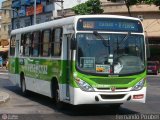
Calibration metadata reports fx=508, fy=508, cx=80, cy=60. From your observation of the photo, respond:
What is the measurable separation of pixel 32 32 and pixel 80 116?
20.1ft

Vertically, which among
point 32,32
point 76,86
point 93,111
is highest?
point 32,32

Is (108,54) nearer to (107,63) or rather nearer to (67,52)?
(107,63)

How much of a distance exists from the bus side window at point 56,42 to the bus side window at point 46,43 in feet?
1.82

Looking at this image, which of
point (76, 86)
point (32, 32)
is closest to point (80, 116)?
point (76, 86)

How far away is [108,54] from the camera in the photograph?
14.3m

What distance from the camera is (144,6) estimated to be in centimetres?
5716

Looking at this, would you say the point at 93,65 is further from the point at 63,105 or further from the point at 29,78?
the point at 29,78

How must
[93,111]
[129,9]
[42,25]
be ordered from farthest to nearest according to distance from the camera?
[129,9]
[42,25]
[93,111]

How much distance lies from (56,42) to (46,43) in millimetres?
1252

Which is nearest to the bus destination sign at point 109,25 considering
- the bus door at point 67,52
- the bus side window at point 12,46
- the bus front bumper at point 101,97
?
the bus door at point 67,52

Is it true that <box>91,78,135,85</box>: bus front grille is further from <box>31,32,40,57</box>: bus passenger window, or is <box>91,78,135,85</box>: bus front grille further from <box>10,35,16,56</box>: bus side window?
<box>10,35,16,56</box>: bus side window

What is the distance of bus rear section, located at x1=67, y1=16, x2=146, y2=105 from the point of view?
1404cm

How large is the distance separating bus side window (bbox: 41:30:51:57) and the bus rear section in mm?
2785

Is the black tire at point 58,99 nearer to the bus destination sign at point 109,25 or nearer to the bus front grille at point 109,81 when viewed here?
the bus front grille at point 109,81
